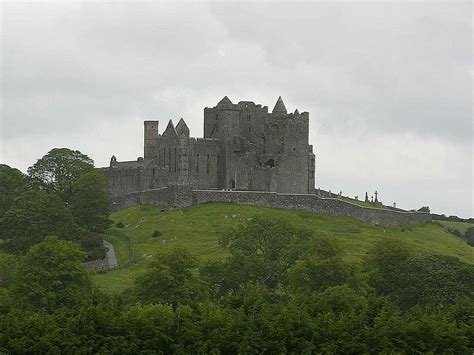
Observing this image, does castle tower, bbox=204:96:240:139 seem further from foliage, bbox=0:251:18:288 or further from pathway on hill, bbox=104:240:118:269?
foliage, bbox=0:251:18:288

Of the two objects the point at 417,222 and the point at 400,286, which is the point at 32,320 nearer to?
the point at 400,286

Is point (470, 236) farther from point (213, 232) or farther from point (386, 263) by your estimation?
point (386, 263)

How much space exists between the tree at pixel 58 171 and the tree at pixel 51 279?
112 ft

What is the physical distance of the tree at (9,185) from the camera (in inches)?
4488

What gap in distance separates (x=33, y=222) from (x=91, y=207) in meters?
9.68

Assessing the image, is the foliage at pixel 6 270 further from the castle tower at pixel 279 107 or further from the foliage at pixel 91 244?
the castle tower at pixel 279 107

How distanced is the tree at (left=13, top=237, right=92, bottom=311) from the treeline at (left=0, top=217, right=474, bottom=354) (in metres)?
0.09

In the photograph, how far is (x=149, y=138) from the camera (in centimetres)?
14338

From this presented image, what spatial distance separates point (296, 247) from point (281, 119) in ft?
145

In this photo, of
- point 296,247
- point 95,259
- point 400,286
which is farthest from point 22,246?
point 400,286

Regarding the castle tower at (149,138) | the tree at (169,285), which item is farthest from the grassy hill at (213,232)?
the castle tower at (149,138)

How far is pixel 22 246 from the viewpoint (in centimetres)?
10200

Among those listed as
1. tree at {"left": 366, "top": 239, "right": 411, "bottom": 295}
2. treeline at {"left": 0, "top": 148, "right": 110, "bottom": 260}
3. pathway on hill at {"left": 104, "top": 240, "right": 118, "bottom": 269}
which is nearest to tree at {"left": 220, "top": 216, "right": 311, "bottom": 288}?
tree at {"left": 366, "top": 239, "right": 411, "bottom": 295}

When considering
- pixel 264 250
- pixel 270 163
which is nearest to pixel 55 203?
pixel 264 250
